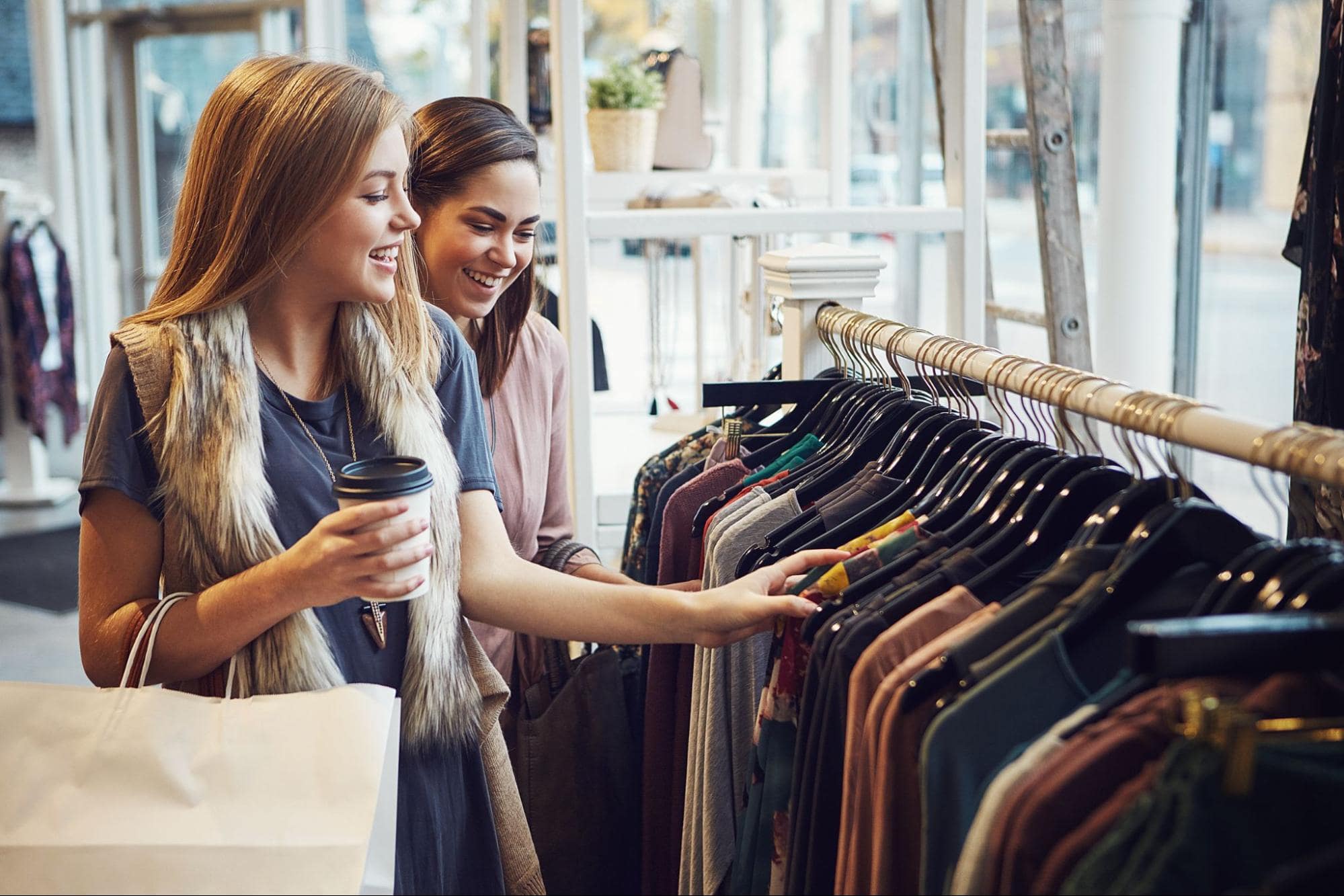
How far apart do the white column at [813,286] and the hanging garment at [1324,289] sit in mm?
616

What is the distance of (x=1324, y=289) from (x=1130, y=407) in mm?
769

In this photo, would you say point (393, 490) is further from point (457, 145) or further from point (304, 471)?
point (457, 145)

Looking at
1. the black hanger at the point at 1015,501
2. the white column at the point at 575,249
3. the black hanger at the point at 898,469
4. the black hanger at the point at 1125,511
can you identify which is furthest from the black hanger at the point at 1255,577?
the white column at the point at 575,249

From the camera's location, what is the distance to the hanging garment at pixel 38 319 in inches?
253

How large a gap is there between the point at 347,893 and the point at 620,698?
0.85 metres

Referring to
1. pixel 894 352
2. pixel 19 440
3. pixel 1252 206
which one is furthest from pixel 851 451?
pixel 19 440

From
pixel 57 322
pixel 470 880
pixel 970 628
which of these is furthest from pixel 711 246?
pixel 970 628

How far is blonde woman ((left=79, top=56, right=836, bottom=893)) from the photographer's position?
4.46 ft

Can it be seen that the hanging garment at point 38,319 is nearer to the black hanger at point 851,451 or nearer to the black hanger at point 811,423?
the black hanger at point 811,423

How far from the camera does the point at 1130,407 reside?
1.16 metres

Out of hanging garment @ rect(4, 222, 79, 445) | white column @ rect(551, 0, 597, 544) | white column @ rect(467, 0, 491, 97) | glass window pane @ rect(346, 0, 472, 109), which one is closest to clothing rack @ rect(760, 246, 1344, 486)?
white column @ rect(551, 0, 597, 544)

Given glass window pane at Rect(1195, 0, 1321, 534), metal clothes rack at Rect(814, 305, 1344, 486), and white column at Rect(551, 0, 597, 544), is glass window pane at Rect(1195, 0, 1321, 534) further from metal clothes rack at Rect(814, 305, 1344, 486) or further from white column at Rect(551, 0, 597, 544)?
metal clothes rack at Rect(814, 305, 1344, 486)

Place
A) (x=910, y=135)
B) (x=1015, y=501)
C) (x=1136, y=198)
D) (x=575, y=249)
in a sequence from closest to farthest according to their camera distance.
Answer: (x=1015, y=501), (x=575, y=249), (x=1136, y=198), (x=910, y=135)

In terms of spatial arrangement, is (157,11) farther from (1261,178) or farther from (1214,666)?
(1214,666)
